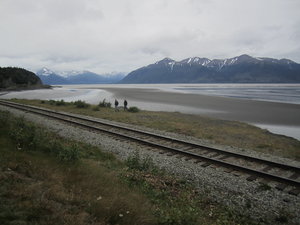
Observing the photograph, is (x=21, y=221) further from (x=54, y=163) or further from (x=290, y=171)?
(x=290, y=171)

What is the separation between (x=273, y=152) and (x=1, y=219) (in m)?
14.5

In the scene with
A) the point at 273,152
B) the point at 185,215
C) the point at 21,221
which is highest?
the point at 21,221

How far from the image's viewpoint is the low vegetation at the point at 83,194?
159 inches

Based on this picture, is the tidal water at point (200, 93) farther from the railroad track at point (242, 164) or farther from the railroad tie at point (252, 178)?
the railroad tie at point (252, 178)

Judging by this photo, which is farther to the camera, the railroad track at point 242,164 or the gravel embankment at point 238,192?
the railroad track at point 242,164

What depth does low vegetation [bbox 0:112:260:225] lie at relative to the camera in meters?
4.03

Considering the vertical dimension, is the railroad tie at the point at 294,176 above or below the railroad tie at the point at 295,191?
below

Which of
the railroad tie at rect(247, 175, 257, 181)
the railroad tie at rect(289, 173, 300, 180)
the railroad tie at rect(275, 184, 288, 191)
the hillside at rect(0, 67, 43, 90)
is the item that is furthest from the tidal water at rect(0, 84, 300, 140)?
the hillside at rect(0, 67, 43, 90)

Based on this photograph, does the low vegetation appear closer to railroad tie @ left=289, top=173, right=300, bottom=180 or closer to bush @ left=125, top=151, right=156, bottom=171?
bush @ left=125, top=151, right=156, bottom=171

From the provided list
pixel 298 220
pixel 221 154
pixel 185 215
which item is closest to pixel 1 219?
pixel 185 215

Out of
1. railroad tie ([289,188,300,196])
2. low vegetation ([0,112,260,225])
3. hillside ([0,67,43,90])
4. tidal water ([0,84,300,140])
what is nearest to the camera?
low vegetation ([0,112,260,225])

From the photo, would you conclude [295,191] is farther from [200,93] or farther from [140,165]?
[200,93]

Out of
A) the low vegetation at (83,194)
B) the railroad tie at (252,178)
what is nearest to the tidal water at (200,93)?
the railroad tie at (252,178)

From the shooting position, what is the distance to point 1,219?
3396 millimetres
